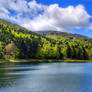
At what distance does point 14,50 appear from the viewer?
197 m

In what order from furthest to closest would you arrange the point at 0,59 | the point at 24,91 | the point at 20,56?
the point at 20,56 → the point at 0,59 → the point at 24,91

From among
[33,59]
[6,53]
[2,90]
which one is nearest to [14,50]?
[6,53]

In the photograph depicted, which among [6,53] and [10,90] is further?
[6,53]

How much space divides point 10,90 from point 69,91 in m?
14.4

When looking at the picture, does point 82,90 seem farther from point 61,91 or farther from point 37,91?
point 37,91

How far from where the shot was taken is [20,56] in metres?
194

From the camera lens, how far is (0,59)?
174 meters

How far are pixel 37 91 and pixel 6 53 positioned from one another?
532ft

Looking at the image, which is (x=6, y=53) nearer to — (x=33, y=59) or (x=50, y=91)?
(x=33, y=59)

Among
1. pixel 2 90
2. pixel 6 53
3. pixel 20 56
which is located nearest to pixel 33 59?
pixel 20 56

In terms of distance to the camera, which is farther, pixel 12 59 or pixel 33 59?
pixel 33 59

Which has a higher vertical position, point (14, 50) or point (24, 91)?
point (14, 50)

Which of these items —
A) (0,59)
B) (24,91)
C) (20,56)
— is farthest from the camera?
(20,56)

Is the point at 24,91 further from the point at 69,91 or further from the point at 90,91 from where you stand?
the point at 90,91
